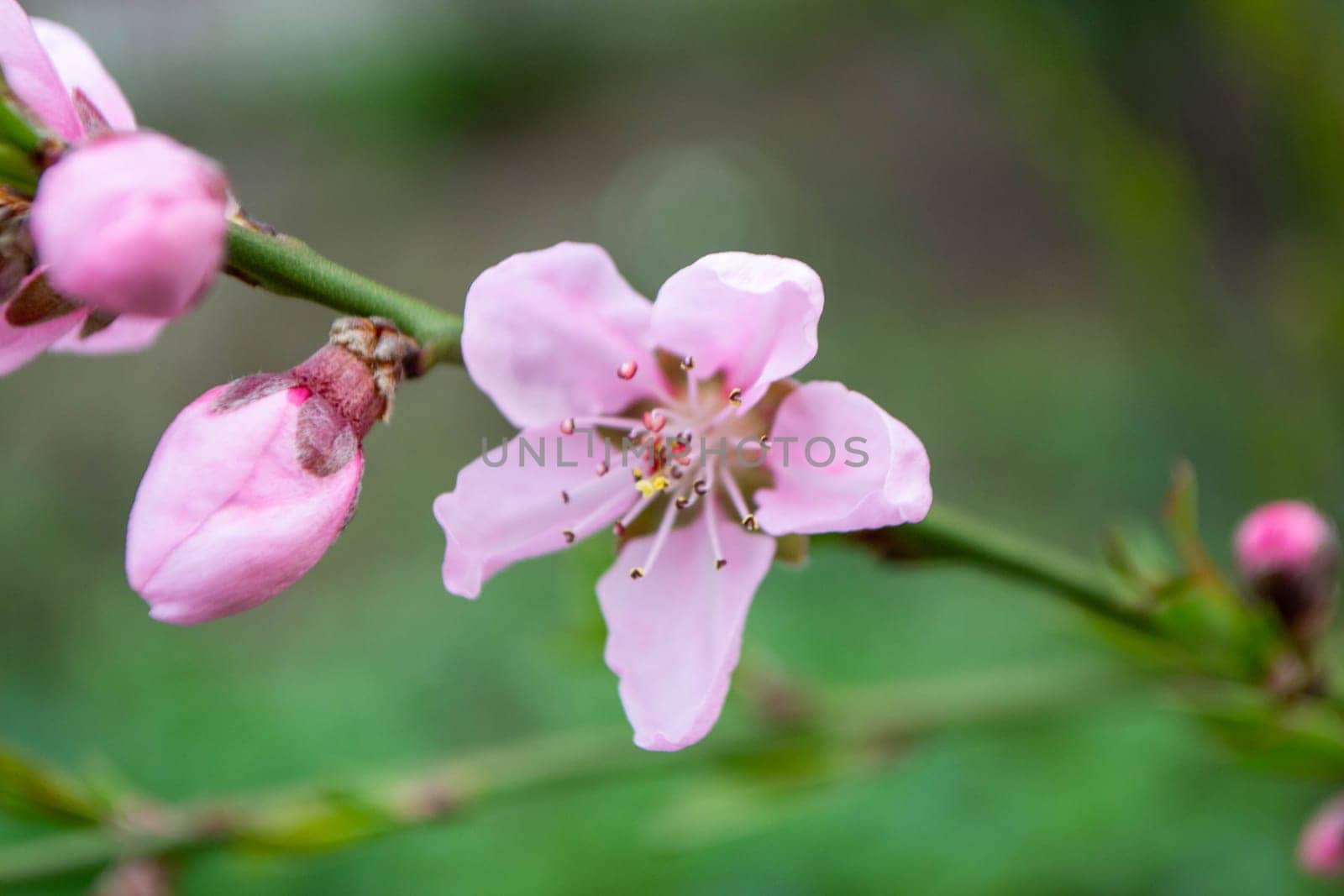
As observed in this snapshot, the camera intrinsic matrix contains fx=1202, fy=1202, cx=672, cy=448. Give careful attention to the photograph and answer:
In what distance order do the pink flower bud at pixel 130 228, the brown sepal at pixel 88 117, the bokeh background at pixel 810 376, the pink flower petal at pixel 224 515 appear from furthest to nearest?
1. the bokeh background at pixel 810 376
2. the brown sepal at pixel 88 117
3. the pink flower petal at pixel 224 515
4. the pink flower bud at pixel 130 228

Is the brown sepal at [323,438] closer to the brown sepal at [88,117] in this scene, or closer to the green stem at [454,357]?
the green stem at [454,357]

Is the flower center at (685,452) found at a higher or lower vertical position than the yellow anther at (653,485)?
higher

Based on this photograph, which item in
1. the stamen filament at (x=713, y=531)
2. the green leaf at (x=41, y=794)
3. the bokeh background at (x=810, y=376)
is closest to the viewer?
the stamen filament at (x=713, y=531)

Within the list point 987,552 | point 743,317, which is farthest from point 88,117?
point 987,552

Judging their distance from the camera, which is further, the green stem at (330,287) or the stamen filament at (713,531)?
the stamen filament at (713,531)

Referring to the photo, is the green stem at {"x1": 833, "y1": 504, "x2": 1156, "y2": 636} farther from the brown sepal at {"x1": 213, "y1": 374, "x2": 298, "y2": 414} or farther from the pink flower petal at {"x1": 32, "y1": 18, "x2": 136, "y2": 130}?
the pink flower petal at {"x1": 32, "y1": 18, "x2": 136, "y2": 130}

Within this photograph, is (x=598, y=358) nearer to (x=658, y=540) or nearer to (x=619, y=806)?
(x=658, y=540)

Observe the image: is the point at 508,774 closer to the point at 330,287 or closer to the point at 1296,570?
the point at 330,287

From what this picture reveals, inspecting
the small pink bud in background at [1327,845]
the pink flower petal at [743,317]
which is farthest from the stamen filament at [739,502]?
the small pink bud in background at [1327,845]
